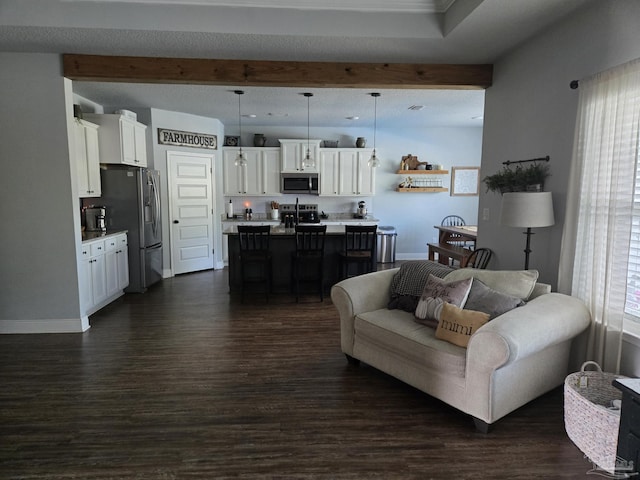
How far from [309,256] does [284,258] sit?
0.51 m

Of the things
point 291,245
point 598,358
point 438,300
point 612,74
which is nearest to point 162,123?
point 291,245

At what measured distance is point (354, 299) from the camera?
9.95ft

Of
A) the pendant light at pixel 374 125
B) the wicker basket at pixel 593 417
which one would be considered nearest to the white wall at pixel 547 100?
the wicker basket at pixel 593 417

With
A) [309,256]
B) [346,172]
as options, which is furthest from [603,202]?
[346,172]

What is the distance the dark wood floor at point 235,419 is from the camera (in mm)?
1988

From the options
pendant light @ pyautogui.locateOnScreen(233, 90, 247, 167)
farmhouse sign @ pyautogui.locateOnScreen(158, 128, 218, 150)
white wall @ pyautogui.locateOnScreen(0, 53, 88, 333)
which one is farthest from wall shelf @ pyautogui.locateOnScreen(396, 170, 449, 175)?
white wall @ pyautogui.locateOnScreen(0, 53, 88, 333)

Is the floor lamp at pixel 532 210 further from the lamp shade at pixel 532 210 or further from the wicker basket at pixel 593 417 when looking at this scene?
the wicker basket at pixel 593 417

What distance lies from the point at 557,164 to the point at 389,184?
5103 mm

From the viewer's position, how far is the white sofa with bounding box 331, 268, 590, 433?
2.13m

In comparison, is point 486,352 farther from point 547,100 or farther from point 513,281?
point 547,100

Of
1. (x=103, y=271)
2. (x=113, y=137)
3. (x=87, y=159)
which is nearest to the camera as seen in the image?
(x=103, y=271)

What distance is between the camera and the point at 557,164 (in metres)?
2.88

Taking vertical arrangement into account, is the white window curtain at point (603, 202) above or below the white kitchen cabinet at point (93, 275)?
above

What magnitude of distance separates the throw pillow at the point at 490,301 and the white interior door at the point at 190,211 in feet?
17.2
